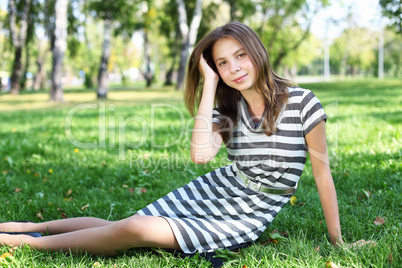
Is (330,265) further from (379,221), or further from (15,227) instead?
(15,227)

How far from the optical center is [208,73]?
7.88ft

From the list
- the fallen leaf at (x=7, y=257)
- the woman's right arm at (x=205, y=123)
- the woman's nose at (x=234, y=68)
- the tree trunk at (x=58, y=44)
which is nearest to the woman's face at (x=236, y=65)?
the woman's nose at (x=234, y=68)

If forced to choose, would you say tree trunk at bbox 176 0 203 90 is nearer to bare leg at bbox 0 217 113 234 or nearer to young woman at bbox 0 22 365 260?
young woman at bbox 0 22 365 260

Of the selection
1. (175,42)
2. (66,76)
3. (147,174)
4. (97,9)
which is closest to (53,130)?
(147,174)

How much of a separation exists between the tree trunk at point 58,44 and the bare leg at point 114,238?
1129cm

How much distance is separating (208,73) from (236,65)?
0.66ft

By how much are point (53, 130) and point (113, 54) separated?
37.3 m

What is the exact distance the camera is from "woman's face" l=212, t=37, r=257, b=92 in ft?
7.50

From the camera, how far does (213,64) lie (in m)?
2.51

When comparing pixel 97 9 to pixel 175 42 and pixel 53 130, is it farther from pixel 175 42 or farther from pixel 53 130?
pixel 175 42

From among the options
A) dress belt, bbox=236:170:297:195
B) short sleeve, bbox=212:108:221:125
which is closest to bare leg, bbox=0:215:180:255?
dress belt, bbox=236:170:297:195

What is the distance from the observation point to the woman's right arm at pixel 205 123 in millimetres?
2311

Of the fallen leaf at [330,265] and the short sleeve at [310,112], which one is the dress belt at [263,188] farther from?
the fallen leaf at [330,265]

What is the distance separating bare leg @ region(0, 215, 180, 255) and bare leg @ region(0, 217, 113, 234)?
193 mm
